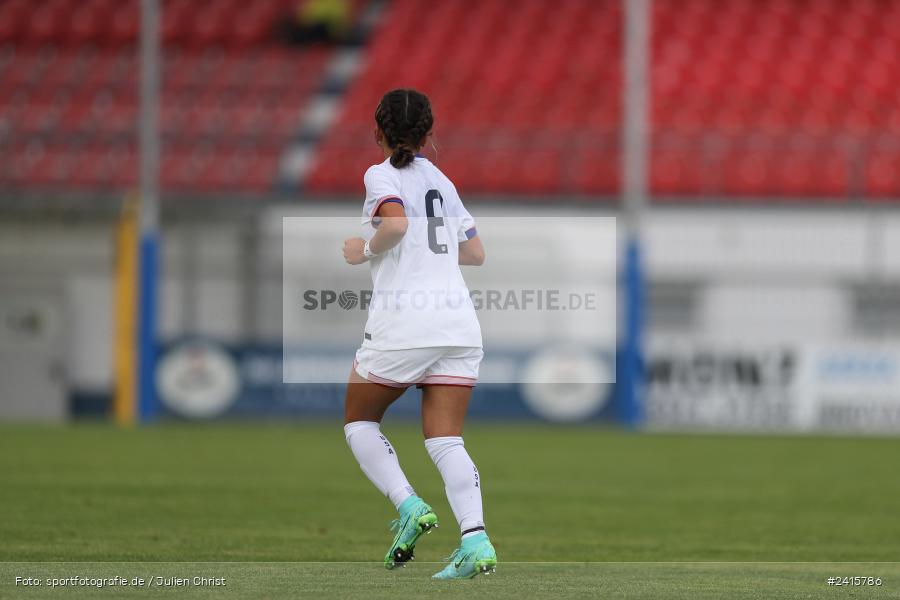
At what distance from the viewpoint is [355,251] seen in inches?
231

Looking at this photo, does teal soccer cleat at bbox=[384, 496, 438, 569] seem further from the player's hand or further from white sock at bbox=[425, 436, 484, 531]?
the player's hand

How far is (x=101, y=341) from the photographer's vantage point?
2311 centimetres

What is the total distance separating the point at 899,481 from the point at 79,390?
1390 cm

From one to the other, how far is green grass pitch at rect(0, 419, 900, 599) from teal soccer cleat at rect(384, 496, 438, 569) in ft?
0.36

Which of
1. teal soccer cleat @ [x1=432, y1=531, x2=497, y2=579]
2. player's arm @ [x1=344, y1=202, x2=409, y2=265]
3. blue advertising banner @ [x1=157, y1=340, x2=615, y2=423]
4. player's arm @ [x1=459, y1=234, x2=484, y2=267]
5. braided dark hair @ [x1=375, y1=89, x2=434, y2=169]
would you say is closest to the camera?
teal soccer cleat @ [x1=432, y1=531, x2=497, y2=579]

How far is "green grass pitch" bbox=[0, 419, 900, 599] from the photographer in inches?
233

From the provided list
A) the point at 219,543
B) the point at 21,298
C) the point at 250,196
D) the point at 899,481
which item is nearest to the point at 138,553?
the point at 219,543

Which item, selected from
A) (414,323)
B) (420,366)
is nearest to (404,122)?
(414,323)

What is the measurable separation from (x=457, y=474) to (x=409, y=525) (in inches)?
10.6

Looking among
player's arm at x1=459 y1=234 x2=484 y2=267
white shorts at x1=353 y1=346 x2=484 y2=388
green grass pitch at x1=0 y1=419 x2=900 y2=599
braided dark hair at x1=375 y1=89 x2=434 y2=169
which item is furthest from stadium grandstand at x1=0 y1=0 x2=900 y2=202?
white shorts at x1=353 y1=346 x2=484 y2=388

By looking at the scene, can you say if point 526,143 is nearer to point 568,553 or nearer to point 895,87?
point 895,87

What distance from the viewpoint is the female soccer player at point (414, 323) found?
5762 millimetres

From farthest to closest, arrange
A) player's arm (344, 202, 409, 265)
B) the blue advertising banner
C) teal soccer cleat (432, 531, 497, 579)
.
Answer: the blue advertising banner → player's arm (344, 202, 409, 265) → teal soccer cleat (432, 531, 497, 579)

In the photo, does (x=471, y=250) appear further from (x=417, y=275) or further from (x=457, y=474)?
(x=457, y=474)
